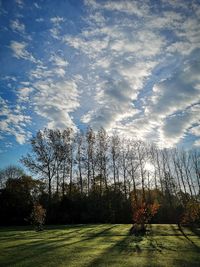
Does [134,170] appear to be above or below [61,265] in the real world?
above

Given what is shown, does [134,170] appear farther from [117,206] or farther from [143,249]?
[143,249]

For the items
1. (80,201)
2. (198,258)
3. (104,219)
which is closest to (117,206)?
(104,219)

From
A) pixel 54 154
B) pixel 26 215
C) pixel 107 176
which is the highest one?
pixel 54 154

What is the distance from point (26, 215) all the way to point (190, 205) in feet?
92.1

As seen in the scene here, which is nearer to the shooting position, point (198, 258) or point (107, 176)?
point (198, 258)

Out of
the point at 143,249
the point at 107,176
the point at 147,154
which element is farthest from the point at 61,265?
the point at 147,154

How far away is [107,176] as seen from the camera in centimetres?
4869

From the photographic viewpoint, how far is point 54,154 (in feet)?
151

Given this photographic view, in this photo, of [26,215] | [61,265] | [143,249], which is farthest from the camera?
[26,215]

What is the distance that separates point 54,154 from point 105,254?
32466 millimetres

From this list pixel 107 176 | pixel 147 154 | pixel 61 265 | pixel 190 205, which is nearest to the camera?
pixel 61 265

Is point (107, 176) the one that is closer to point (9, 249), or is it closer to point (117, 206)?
point (117, 206)

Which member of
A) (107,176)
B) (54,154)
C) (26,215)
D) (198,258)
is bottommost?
(198,258)

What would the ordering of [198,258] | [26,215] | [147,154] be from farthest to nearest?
[147,154]
[26,215]
[198,258]
